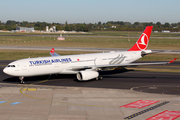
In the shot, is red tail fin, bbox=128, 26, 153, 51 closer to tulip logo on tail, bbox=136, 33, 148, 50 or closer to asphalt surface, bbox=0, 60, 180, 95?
tulip logo on tail, bbox=136, 33, 148, 50

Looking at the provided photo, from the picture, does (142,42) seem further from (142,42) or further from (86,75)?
(86,75)

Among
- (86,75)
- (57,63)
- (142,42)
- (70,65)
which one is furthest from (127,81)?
(142,42)

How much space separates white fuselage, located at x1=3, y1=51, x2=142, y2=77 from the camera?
38.2 meters

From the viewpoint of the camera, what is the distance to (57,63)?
4097cm

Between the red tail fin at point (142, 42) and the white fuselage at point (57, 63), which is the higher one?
the red tail fin at point (142, 42)

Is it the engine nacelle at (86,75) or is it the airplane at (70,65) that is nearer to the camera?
the airplane at (70,65)

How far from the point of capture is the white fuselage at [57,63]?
38.2 m

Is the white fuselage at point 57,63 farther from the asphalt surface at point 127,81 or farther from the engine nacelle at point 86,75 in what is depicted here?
the asphalt surface at point 127,81

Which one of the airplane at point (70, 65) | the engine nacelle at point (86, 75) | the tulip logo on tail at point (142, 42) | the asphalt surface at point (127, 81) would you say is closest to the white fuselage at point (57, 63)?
the airplane at point (70, 65)

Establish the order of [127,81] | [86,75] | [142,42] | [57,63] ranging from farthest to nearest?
[142,42]
[127,81]
[57,63]
[86,75]

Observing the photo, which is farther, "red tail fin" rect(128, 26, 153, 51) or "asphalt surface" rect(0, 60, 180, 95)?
"red tail fin" rect(128, 26, 153, 51)

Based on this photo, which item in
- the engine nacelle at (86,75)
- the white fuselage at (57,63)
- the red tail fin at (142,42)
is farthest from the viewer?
the red tail fin at (142,42)

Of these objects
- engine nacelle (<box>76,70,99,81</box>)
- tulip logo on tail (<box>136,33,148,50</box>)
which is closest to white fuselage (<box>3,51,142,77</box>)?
engine nacelle (<box>76,70,99,81</box>)

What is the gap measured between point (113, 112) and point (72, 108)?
192 inches
